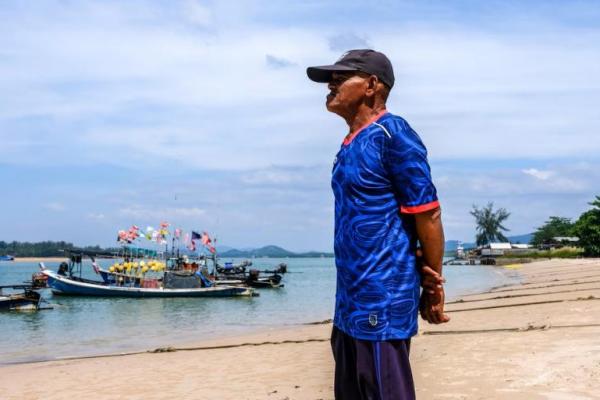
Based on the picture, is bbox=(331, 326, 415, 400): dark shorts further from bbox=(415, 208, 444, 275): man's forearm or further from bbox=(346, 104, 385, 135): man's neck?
bbox=(346, 104, 385, 135): man's neck

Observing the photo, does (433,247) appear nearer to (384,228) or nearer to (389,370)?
(384,228)

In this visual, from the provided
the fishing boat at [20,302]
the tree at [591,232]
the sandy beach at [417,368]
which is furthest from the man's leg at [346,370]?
the tree at [591,232]

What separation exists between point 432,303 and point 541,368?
4197 mm

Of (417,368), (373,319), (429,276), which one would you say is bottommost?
(417,368)

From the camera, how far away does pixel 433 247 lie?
2518 mm

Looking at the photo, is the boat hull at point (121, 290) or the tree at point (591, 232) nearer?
the boat hull at point (121, 290)

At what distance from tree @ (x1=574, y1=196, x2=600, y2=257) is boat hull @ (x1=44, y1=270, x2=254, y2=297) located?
124ft

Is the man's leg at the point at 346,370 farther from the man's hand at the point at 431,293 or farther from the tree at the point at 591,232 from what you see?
the tree at the point at 591,232

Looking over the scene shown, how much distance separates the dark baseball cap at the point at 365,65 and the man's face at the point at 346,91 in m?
0.03

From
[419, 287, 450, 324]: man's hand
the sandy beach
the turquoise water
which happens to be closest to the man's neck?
[419, 287, 450, 324]: man's hand

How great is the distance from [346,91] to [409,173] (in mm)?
481

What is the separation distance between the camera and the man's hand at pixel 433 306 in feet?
8.52

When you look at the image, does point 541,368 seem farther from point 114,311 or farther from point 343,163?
point 114,311

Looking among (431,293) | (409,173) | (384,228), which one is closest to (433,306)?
(431,293)
